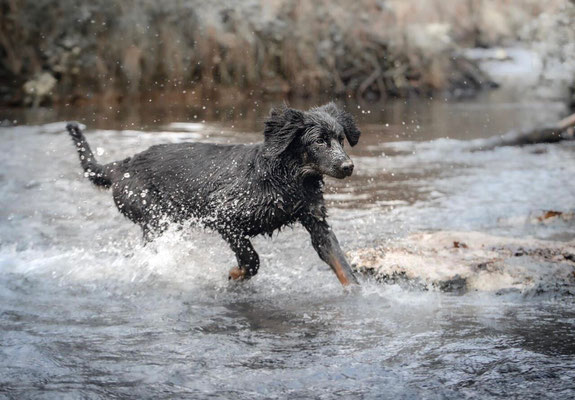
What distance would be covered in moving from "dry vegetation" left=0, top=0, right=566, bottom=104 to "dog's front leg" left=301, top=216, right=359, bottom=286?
13264 millimetres

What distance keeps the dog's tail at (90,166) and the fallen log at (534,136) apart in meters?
7.60

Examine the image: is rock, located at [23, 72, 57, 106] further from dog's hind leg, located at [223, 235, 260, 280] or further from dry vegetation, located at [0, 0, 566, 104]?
dog's hind leg, located at [223, 235, 260, 280]

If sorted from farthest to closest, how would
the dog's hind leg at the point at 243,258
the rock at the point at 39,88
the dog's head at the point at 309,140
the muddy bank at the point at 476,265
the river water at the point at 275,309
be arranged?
the rock at the point at 39,88 < the dog's hind leg at the point at 243,258 < the muddy bank at the point at 476,265 < the dog's head at the point at 309,140 < the river water at the point at 275,309

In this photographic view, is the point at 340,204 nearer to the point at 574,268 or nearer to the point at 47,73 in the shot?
the point at 574,268

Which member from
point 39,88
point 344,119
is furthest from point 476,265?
point 39,88

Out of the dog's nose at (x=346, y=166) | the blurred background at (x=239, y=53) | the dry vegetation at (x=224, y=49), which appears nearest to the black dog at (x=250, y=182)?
the dog's nose at (x=346, y=166)

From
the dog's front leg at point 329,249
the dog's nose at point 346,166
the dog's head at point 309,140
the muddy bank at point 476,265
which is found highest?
the dog's head at point 309,140

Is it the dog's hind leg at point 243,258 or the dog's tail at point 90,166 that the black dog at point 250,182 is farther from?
the dog's tail at point 90,166

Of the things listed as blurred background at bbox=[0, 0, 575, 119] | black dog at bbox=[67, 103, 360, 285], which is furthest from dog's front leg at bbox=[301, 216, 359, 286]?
blurred background at bbox=[0, 0, 575, 119]

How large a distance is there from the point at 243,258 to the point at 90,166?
194 cm

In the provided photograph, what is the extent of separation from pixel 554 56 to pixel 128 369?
14857mm

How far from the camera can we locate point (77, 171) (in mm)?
11336

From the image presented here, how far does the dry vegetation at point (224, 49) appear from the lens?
18375 mm

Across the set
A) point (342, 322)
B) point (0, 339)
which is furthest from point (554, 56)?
point (0, 339)
